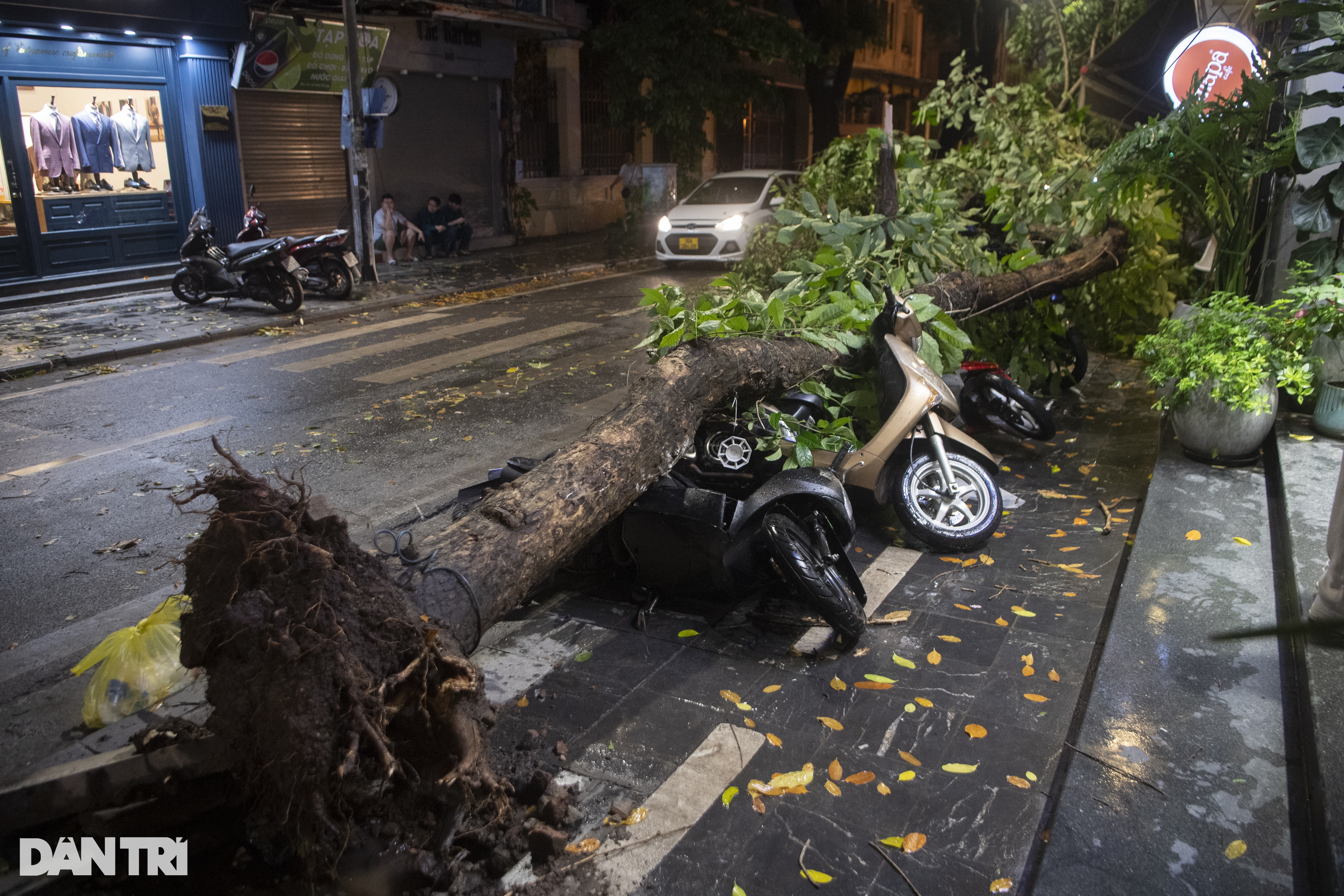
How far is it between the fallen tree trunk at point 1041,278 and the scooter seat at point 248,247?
941cm

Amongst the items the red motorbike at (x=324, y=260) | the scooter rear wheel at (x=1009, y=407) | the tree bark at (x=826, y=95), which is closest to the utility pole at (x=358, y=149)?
the red motorbike at (x=324, y=260)

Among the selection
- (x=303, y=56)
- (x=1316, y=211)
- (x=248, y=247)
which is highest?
(x=303, y=56)

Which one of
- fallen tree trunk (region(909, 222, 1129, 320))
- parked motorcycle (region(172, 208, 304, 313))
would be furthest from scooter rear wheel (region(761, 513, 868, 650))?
parked motorcycle (region(172, 208, 304, 313))

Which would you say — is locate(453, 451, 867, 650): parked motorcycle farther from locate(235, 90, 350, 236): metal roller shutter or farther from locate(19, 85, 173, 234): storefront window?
locate(235, 90, 350, 236): metal roller shutter

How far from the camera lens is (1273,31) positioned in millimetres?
9008

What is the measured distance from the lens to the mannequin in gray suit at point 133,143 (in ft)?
47.1

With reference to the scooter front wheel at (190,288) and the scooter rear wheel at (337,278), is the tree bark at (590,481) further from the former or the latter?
the scooter front wheel at (190,288)

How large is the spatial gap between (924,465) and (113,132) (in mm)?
14344

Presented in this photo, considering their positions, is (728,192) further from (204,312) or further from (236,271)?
(204,312)

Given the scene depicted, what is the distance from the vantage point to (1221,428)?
6262mm

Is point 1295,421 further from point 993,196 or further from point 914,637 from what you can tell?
point 914,637

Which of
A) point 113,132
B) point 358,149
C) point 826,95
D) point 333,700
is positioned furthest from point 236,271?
point 826,95

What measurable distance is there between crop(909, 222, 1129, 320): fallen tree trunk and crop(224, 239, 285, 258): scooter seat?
9414mm

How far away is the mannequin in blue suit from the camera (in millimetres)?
13859
